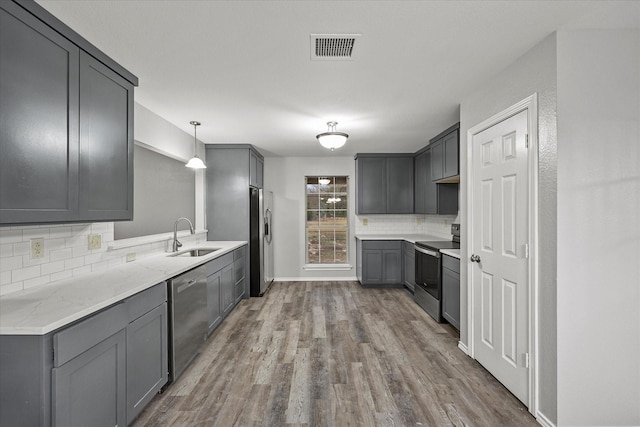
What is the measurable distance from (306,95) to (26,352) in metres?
2.56

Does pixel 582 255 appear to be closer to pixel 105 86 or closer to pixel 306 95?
pixel 306 95

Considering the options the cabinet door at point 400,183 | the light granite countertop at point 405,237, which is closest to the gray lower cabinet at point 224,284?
the light granite countertop at point 405,237

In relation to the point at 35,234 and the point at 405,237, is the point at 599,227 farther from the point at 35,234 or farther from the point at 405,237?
the point at 405,237

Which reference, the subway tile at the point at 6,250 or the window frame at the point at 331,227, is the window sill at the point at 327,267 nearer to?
the window frame at the point at 331,227

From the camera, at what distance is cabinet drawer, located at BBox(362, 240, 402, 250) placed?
5551 mm

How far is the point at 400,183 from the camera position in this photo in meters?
5.91

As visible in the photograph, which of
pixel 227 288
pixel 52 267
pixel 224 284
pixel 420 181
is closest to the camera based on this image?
pixel 52 267

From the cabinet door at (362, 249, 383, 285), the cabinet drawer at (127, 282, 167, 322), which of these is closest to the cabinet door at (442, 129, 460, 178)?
the cabinet door at (362, 249, 383, 285)

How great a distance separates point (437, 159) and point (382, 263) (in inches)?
80.8

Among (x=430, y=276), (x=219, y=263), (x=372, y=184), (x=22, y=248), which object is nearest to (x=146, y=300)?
(x=22, y=248)

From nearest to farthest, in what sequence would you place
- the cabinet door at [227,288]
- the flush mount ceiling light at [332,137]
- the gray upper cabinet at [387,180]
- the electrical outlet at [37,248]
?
the electrical outlet at [37,248]
the flush mount ceiling light at [332,137]
the cabinet door at [227,288]
the gray upper cabinet at [387,180]

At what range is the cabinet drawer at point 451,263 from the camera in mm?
3428

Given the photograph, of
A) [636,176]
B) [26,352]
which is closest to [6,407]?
[26,352]

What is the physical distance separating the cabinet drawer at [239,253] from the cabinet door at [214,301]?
2.15 ft
